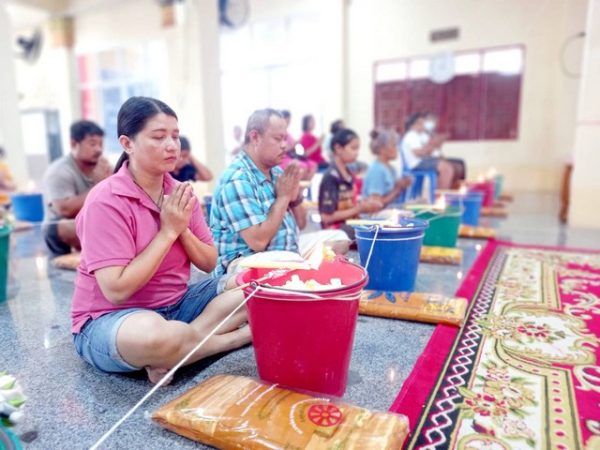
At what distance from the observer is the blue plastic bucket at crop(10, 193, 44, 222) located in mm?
5137

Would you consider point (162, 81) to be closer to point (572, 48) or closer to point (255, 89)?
point (255, 89)

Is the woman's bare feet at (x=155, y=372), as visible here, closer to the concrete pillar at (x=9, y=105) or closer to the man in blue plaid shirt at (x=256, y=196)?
the man in blue plaid shirt at (x=256, y=196)

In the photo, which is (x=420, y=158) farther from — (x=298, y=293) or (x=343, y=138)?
(x=298, y=293)

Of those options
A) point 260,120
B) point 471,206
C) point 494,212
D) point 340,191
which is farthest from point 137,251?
point 494,212

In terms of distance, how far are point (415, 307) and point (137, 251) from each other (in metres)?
1.30

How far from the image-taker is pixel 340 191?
299 centimetres

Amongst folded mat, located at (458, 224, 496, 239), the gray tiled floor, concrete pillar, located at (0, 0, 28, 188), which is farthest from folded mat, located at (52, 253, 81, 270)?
concrete pillar, located at (0, 0, 28, 188)

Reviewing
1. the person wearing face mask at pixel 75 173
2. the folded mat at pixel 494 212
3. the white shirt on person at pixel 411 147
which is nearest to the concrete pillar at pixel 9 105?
the person wearing face mask at pixel 75 173

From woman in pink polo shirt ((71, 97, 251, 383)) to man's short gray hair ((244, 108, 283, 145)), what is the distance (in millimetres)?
508

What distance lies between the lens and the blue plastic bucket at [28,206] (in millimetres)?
5137

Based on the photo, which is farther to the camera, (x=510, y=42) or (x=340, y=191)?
(x=510, y=42)

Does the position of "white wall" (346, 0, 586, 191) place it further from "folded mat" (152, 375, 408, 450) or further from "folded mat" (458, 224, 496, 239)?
"folded mat" (152, 375, 408, 450)

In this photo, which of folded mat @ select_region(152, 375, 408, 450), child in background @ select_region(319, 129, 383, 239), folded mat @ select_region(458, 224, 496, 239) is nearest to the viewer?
folded mat @ select_region(152, 375, 408, 450)

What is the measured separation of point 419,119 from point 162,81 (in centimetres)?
599
